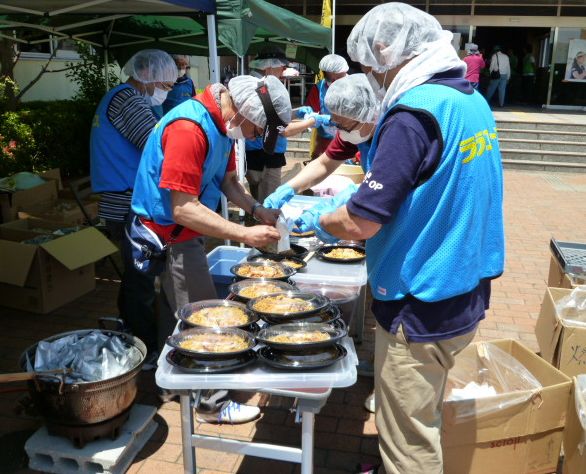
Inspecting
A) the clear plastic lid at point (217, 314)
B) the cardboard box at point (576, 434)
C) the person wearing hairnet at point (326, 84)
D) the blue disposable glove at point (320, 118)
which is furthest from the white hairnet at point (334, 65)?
the cardboard box at point (576, 434)

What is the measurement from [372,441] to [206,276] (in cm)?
129

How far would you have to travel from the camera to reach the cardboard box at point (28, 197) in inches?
210

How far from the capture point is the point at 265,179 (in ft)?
20.7

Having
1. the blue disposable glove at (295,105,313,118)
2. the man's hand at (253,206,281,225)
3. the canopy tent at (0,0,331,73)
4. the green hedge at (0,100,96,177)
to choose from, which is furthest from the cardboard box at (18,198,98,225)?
the man's hand at (253,206,281,225)

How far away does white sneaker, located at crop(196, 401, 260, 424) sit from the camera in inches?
121

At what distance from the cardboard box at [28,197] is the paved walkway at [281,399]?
3.25 ft

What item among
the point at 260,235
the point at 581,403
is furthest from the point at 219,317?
the point at 581,403

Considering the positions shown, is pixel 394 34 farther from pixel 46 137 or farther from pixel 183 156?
pixel 46 137

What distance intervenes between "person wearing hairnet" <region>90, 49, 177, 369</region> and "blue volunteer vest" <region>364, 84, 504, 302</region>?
198 cm

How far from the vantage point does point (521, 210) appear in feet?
27.4

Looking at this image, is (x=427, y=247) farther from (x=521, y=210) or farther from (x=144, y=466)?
(x=521, y=210)

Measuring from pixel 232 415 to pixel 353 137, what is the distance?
1731mm

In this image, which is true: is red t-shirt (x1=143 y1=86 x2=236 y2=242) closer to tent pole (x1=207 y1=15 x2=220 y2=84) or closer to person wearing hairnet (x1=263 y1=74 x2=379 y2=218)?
person wearing hairnet (x1=263 y1=74 x2=379 y2=218)

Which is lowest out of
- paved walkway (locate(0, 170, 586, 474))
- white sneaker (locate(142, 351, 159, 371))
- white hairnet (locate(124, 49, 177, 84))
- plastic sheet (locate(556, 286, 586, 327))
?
paved walkway (locate(0, 170, 586, 474))
